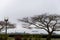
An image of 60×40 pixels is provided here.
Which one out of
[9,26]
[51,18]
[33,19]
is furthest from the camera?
[9,26]

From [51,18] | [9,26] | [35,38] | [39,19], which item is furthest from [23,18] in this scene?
[35,38]

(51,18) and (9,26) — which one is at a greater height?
(51,18)

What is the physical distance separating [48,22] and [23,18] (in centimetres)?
582

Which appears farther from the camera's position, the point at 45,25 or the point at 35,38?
the point at 45,25

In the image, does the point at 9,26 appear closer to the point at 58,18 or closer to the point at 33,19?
the point at 33,19

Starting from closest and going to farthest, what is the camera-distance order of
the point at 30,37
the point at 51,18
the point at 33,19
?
the point at 30,37 → the point at 51,18 → the point at 33,19

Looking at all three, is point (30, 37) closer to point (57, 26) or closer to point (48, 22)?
point (48, 22)

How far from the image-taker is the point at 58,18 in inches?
1563

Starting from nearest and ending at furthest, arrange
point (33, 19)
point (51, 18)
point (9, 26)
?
point (51, 18) → point (33, 19) → point (9, 26)

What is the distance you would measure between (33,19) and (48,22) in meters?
4.02

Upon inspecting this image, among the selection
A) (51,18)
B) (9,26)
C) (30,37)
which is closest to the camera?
(30,37)

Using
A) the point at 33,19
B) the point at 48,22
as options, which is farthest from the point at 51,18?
the point at 33,19

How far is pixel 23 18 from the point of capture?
41625 millimetres

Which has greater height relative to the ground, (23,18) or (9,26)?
(23,18)
